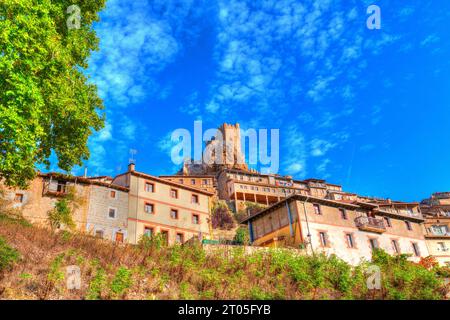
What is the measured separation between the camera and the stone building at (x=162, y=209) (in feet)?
127

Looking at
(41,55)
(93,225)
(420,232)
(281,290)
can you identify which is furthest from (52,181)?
(420,232)

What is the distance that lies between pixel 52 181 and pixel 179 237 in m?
13.9

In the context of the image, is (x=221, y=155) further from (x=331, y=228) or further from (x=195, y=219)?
(x=331, y=228)

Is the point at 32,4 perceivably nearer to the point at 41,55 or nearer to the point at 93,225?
the point at 41,55

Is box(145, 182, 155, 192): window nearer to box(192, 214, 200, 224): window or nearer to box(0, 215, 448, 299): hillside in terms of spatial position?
box(192, 214, 200, 224): window

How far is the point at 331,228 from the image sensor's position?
3359 cm

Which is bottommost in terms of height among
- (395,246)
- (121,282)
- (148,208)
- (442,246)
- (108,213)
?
(121,282)

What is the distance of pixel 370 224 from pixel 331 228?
5.32m

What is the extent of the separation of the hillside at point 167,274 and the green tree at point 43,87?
391cm

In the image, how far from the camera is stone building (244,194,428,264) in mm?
31859

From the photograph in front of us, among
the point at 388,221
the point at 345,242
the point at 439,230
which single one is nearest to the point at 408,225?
the point at 388,221

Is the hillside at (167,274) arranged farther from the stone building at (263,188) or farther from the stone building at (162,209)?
the stone building at (263,188)

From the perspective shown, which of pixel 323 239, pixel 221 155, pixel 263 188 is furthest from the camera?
pixel 221 155

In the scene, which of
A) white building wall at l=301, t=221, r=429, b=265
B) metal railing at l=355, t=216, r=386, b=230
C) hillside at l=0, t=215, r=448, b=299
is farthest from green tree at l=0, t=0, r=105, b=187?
metal railing at l=355, t=216, r=386, b=230
